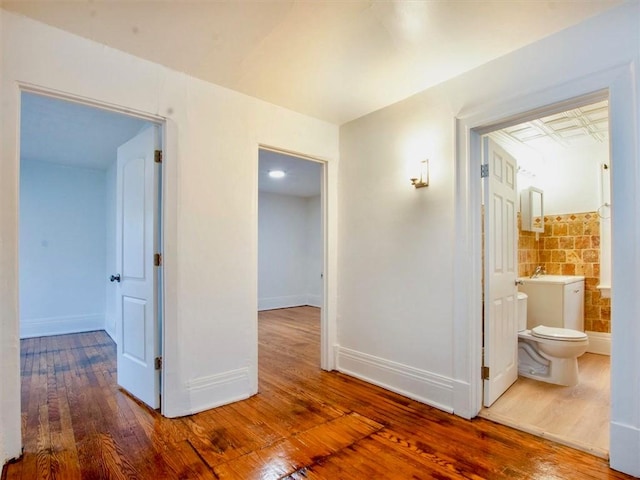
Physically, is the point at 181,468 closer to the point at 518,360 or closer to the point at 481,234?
the point at 481,234

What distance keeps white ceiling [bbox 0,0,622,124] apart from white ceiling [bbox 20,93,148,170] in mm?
713

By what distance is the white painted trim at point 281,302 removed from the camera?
688cm

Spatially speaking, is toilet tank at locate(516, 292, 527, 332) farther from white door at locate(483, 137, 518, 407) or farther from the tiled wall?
the tiled wall

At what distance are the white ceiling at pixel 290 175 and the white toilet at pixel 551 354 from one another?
2759 mm

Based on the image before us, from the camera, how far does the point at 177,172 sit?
2.43 m

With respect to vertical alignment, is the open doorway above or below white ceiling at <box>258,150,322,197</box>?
below

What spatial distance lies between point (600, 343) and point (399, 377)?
2.89 metres

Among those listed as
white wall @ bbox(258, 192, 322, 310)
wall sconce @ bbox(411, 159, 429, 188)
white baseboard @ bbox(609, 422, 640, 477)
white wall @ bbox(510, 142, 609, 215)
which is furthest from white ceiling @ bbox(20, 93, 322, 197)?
white baseboard @ bbox(609, 422, 640, 477)

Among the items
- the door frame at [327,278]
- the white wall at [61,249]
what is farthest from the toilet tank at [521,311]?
the white wall at [61,249]

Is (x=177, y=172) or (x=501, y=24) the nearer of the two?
(x=501, y=24)

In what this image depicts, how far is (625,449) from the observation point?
69.4 inches

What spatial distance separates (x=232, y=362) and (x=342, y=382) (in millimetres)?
1011

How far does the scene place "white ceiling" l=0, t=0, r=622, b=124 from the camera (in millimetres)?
1788

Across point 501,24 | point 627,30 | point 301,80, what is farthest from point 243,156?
point 627,30
